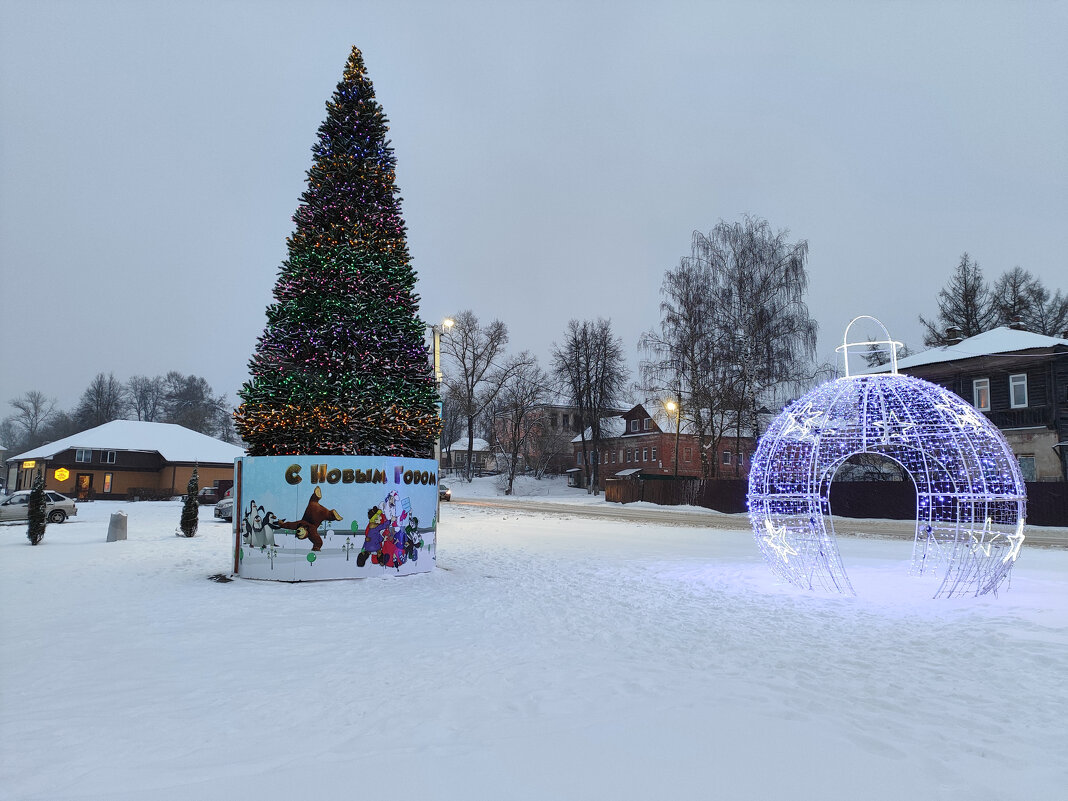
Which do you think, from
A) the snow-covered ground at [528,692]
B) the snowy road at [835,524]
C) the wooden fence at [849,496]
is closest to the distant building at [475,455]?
the wooden fence at [849,496]

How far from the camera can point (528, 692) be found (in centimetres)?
520

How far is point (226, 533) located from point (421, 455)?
11.4 m

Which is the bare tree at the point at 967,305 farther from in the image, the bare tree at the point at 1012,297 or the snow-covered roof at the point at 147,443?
the snow-covered roof at the point at 147,443

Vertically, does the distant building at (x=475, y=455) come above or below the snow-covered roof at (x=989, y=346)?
below

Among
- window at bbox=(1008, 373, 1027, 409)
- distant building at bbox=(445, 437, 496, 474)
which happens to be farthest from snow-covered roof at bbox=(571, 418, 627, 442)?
window at bbox=(1008, 373, 1027, 409)

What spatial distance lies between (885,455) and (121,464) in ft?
182

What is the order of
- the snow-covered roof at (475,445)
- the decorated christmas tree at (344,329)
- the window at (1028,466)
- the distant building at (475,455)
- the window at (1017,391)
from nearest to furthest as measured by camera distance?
the decorated christmas tree at (344,329) < the window at (1028,466) < the window at (1017,391) < the snow-covered roof at (475,445) < the distant building at (475,455)

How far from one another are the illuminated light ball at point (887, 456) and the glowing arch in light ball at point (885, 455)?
0.02 meters

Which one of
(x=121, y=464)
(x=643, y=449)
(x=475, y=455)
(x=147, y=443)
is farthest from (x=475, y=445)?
(x=121, y=464)

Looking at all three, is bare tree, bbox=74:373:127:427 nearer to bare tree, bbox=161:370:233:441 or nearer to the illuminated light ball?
bare tree, bbox=161:370:233:441

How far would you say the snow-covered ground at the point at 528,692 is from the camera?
373 centimetres

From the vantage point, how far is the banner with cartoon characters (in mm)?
10875

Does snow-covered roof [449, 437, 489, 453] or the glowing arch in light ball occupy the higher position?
snow-covered roof [449, 437, 489, 453]

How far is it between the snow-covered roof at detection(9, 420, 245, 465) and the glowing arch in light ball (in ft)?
161
